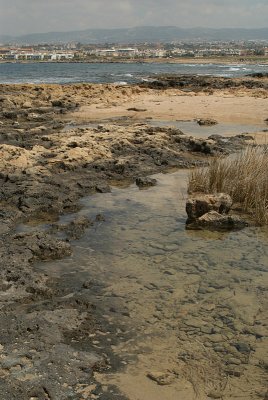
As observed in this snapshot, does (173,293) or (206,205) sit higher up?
(206,205)

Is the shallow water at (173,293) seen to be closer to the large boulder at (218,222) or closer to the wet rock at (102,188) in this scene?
the large boulder at (218,222)

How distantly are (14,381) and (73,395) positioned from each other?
1.78ft

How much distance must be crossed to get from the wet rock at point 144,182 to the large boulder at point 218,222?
9.39ft

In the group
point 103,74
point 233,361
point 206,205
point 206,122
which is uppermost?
point 103,74

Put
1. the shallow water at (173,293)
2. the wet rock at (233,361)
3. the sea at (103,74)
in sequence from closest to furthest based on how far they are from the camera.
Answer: the shallow water at (173,293) → the wet rock at (233,361) → the sea at (103,74)

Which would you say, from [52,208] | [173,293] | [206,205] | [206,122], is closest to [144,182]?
[52,208]

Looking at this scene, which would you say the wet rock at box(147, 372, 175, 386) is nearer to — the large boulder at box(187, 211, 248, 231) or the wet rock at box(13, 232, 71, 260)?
the wet rock at box(13, 232, 71, 260)

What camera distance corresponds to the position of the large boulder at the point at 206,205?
859cm

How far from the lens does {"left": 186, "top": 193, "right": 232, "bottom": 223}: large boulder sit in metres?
8.59

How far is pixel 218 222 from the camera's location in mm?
8359

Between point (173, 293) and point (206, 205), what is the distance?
2.87 m

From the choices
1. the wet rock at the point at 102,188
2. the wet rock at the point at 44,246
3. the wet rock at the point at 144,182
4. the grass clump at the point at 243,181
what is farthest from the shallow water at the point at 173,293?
the wet rock at the point at 144,182

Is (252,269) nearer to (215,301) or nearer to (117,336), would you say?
(215,301)

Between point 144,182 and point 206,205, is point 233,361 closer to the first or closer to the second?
point 206,205
